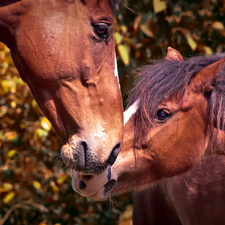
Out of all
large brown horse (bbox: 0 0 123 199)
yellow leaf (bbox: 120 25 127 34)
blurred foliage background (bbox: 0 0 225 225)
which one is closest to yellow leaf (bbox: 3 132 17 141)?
blurred foliage background (bbox: 0 0 225 225)

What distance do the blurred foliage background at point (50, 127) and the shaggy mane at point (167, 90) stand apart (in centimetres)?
76

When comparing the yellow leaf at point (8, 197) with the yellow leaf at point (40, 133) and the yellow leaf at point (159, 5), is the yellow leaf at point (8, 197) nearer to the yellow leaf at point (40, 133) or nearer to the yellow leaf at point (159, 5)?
the yellow leaf at point (40, 133)

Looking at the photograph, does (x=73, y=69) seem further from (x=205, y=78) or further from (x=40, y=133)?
(x=40, y=133)

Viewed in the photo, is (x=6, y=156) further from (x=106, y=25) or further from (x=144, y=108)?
(x=106, y=25)

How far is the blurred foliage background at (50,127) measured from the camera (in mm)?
2248

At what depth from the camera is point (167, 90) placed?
1387mm

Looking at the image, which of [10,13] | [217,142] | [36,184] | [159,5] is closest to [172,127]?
[217,142]

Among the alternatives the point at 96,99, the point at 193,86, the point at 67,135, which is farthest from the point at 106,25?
the point at 193,86

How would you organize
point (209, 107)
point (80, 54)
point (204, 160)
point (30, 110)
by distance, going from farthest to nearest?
point (30, 110)
point (204, 160)
point (209, 107)
point (80, 54)

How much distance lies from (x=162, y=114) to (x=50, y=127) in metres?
1.08

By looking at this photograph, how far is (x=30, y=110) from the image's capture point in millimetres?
2381

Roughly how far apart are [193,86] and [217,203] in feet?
1.76

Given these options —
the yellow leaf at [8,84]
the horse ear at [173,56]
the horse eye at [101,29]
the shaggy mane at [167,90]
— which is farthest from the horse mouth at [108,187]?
the yellow leaf at [8,84]

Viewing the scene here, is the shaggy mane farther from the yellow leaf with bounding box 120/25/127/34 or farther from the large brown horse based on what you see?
the yellow leaf with bounding box 120/25/127/34
